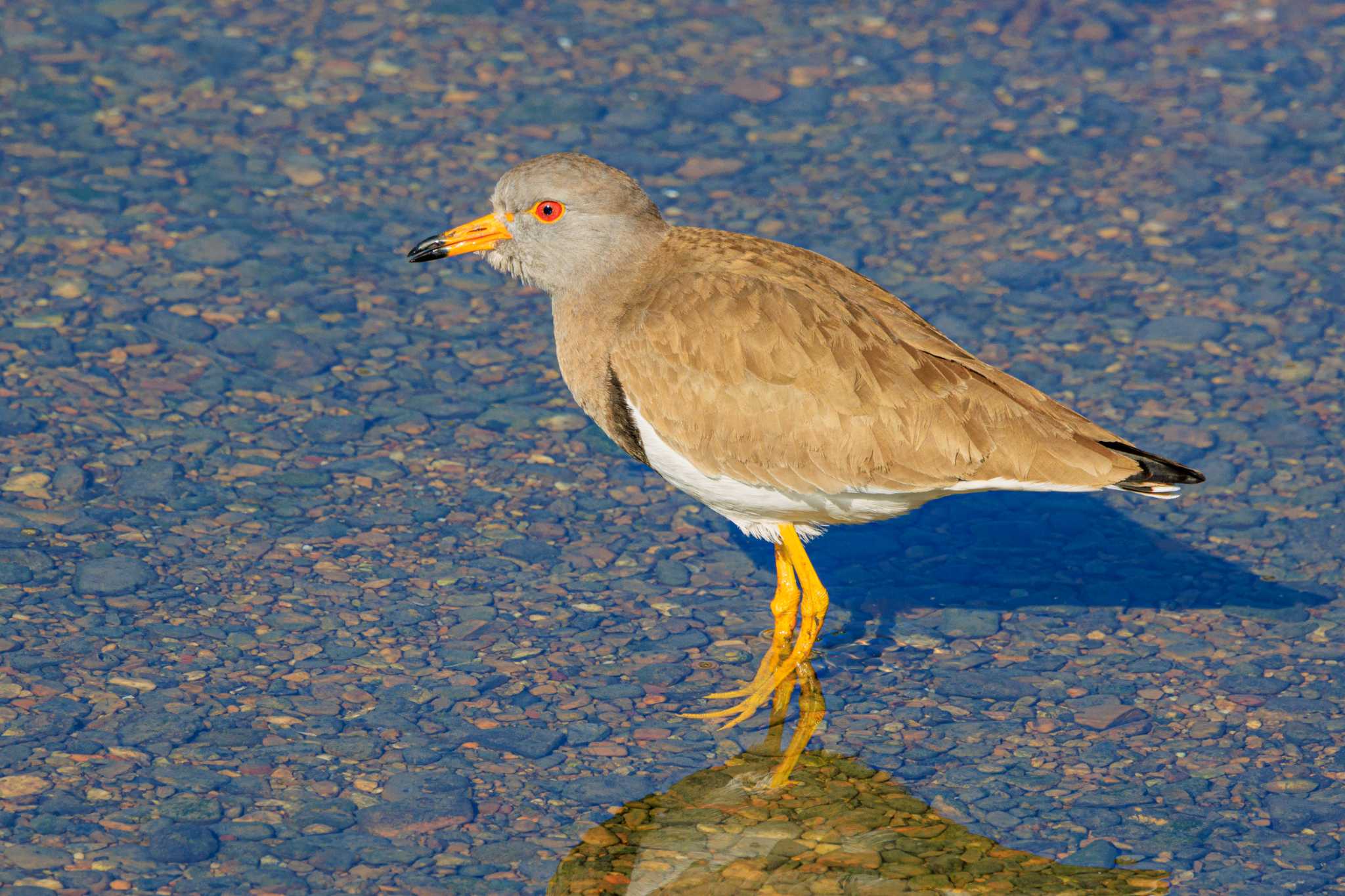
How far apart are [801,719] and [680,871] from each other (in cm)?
127

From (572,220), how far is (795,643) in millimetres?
2310

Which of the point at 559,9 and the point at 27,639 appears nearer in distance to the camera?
the point at 27,639

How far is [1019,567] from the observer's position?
9.21 m

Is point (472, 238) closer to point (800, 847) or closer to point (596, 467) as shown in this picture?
point (596, 467)

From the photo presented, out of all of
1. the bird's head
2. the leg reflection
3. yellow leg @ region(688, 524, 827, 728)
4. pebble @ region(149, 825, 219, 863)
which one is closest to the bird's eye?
the bird's head

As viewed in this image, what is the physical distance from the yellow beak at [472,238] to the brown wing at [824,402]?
39.4 inches

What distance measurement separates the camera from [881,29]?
13.9m

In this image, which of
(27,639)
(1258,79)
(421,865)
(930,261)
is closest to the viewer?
(421,865)

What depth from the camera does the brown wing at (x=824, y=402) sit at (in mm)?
7887

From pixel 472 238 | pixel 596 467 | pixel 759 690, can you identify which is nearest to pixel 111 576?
pixel 472 238

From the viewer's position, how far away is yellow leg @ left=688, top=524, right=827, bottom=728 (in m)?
8.22

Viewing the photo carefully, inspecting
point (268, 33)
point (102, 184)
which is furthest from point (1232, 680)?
point (268, 33)

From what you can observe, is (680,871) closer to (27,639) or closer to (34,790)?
(34,790)

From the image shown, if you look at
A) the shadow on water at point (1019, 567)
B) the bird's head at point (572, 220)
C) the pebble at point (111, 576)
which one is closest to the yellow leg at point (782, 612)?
the shadow on water at point (1019, 567)
